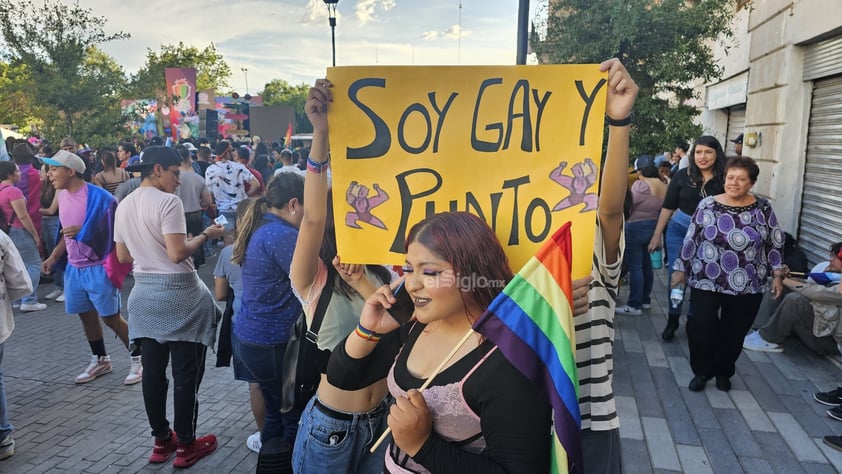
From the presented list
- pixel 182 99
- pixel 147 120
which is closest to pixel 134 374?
pixel 182 99

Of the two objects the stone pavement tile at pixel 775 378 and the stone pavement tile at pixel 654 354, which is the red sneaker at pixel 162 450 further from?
the stone pavement tile at pixel 775 378

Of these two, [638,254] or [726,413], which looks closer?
[726,413]

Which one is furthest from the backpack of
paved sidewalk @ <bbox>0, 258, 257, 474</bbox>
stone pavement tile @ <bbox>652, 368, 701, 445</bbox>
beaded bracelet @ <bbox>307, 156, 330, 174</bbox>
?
stone pavement tile @ <bbox>652, 368, 701, 445</bbox>

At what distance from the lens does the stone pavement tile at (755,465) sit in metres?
3.58

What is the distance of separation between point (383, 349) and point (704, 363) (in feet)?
12.2

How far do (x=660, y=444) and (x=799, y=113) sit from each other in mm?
5782

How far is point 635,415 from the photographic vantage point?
4.38 meters

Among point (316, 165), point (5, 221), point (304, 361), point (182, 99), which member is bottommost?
point (304, 361)

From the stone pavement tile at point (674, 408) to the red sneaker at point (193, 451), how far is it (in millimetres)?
3267

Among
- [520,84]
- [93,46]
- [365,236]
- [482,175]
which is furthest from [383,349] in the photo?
[93,46]

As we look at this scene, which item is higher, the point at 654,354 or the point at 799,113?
the point at 799,113

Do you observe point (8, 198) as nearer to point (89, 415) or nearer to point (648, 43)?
point (89, 415)

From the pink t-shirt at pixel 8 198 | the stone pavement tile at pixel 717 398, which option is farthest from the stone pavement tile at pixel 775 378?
the pink t-shirt at pixel 8 198

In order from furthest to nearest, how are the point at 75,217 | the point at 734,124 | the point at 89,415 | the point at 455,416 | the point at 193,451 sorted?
the point at 734,124 < the point at 75,217 < the point at 89,415 < the point at 193,451 < the point at 455,416
